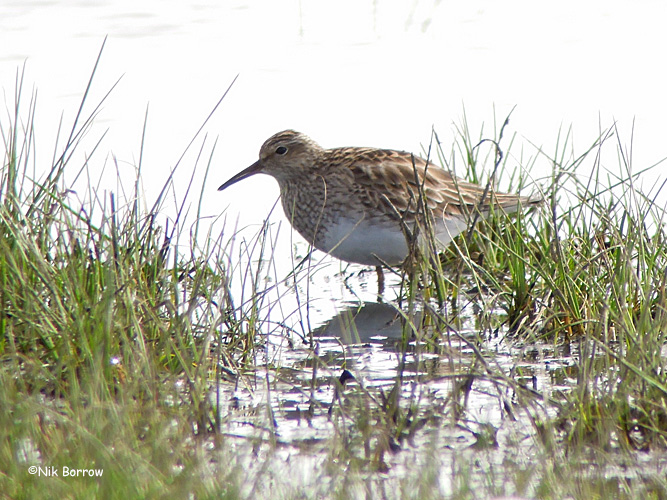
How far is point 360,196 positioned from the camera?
6.62m

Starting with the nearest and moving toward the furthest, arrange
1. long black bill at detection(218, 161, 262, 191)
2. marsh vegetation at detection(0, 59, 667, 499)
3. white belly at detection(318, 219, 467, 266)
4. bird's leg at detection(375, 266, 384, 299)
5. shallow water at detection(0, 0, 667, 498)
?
1. marsh vegetation at detection(0, 59, 667, 499)
2. shallow water at detection(0, 0, 667, 498)
3. white belly at detection(318, 219, 467, 266)
4. bird's leg at detection(375, 266, 384, 299)
5. long black bill at detection(218, 161, 262, 191)

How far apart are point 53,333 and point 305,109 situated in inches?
197

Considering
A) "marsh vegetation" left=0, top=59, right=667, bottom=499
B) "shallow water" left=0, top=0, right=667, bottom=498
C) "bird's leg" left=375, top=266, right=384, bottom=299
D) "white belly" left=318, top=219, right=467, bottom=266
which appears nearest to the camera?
"marsh vegetation" left=0, top=59, right=667, bottom=499

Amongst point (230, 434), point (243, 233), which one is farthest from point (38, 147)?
point (230, 434)

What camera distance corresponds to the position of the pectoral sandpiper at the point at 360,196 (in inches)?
253

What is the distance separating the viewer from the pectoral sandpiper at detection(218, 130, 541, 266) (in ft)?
21.1

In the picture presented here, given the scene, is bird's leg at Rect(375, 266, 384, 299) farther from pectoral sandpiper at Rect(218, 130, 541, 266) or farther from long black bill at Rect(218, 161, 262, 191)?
long black bill at Rect(218, 161, 262, 191)

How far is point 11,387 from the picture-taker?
386cm

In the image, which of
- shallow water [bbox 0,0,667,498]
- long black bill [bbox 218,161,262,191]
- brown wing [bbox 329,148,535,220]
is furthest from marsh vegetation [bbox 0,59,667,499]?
long black bill [bbox 218,161,262,191]

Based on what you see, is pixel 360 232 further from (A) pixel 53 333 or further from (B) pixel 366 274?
(A) pixel 53 333

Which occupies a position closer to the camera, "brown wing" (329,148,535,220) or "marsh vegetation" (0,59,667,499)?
"marsh vegetation" (0,59,667,499)

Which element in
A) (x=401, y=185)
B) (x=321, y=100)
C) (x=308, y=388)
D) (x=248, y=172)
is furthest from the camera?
(x=321, y=100)

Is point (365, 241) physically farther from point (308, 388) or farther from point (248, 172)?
point (308, 388)

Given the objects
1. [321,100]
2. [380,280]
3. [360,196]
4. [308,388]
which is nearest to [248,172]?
[360,196]
